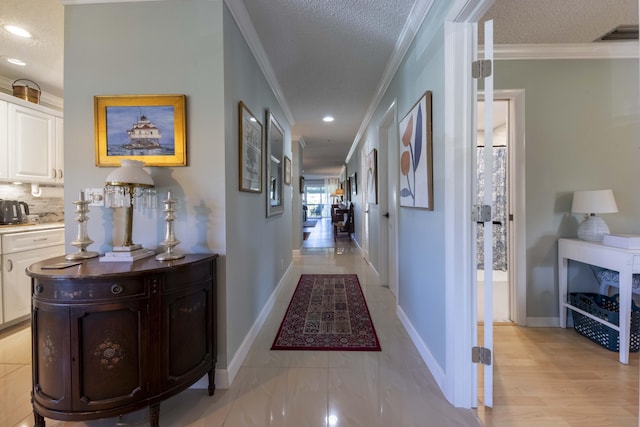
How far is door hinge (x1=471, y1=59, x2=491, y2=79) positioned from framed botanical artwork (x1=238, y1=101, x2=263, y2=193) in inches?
57.6

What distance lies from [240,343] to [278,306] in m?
1.03

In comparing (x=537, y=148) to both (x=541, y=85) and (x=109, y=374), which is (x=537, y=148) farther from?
(x=109, y=374)

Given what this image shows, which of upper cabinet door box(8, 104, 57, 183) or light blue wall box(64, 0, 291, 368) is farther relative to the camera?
upper cabinet door box(8, 104, 57, 183)

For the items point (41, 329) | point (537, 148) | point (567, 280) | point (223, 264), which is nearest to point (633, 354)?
point (567, 280)

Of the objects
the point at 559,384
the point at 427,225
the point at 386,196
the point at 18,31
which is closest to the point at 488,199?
the point at 427,225

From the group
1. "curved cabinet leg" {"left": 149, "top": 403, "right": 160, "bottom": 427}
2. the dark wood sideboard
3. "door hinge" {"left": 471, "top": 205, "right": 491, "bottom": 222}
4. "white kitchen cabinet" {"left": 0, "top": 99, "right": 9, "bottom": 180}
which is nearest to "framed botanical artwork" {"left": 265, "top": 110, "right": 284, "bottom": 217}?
the dark wood sideboard

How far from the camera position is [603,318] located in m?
2.06

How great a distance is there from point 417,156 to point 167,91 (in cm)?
174

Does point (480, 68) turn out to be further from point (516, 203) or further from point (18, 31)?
point (18, 31)

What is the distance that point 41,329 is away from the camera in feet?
4.11

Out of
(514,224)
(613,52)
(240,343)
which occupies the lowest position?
(240,343)

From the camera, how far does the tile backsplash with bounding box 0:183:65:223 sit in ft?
9.30

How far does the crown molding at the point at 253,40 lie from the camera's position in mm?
1789

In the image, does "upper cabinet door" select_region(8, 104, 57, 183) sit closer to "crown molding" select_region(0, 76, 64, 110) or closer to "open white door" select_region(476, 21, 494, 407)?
"crown molding" select_region(0, 76, 64, 110)
